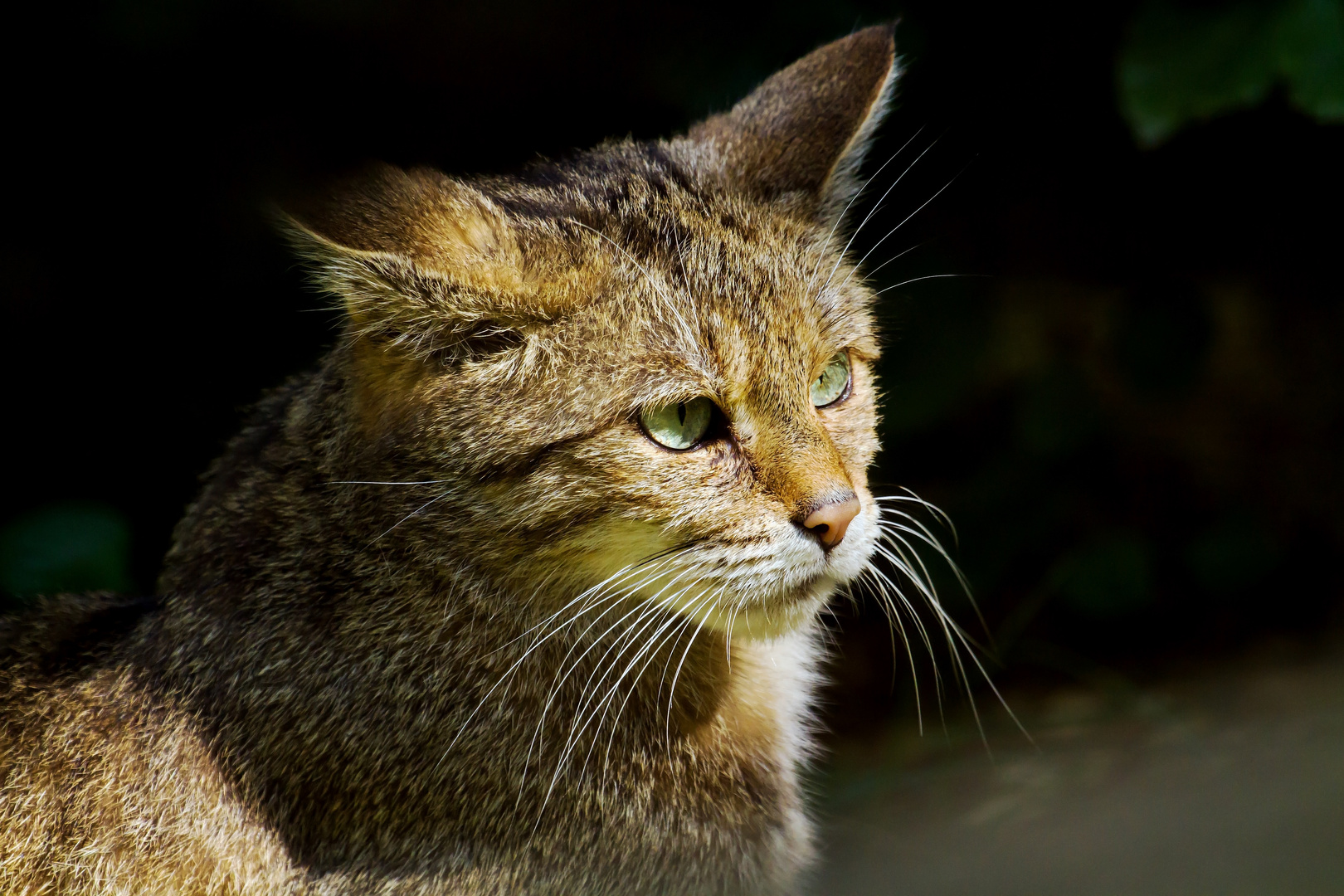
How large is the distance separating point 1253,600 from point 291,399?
4.54 m

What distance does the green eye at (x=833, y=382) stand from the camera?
2820 millimetres

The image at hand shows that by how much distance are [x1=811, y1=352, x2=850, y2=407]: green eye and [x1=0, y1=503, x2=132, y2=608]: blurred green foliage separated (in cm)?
222

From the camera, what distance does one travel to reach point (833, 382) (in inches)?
113

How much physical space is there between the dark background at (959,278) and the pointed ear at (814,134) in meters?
1.16

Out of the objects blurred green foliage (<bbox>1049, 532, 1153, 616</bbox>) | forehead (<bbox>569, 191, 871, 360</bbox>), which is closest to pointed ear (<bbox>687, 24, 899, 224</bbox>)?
forehead (<bbox>569, 191, 871, 360</bbox>)

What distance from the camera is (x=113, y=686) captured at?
2512 mm

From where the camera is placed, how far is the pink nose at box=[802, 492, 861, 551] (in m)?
2.41

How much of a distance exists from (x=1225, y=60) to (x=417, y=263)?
2.92m

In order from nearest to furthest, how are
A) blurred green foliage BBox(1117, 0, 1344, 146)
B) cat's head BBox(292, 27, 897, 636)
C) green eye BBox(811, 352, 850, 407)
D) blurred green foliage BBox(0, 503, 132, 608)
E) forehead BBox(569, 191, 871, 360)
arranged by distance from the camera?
cat's head BBox(292, 27, 897, 636) → forehead BBox(569, 191, 871, 360) → green eye BBox(811, 352, 850, 407) → blurred green foliage BBox(0, 503, 132, 608) → blurred green foliage BBox(1117, 0, 1344, 146)

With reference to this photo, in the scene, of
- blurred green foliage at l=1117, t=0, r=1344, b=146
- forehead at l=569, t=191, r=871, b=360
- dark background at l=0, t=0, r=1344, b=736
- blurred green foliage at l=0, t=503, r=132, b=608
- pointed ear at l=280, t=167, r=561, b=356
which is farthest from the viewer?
dark background at l=0, t=0, r=1344, b=736

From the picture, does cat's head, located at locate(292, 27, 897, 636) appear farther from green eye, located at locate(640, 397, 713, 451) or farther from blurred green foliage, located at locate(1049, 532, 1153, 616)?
blurred green foliage, located at locate(1049, 532, 1153, 616)

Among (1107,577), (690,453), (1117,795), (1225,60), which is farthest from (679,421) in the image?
(1107,577)

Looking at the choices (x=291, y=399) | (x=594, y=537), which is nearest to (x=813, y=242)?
(x=594, y=537)

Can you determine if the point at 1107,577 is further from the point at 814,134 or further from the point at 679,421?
the point at 679,421
